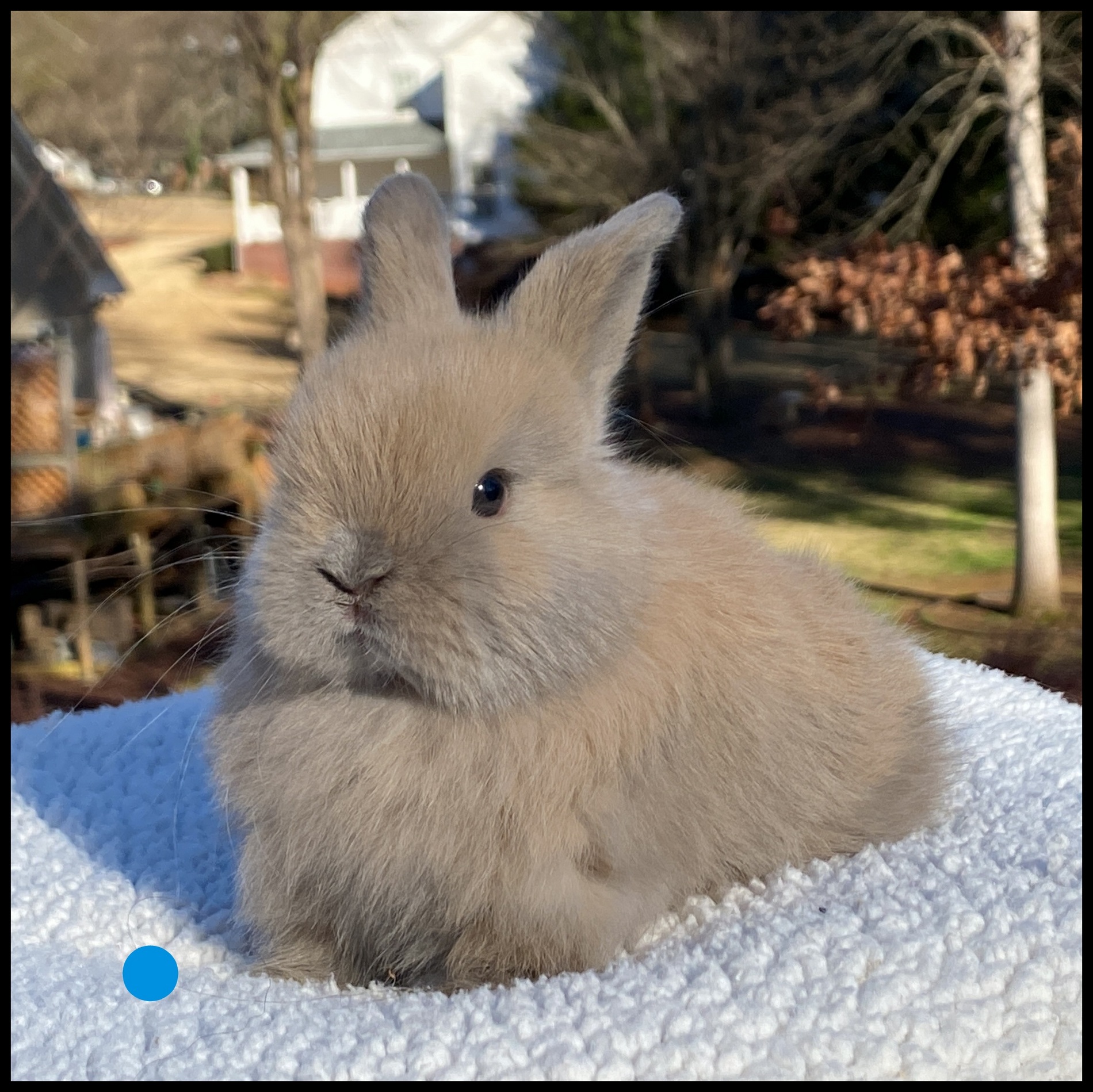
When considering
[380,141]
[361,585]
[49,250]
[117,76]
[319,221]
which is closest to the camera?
[361,585]

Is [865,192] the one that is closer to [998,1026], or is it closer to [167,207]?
[167,207]

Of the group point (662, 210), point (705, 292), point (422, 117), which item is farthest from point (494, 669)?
point (422, 117)

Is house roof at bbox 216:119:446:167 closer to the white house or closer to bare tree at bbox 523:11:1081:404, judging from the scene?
the white house

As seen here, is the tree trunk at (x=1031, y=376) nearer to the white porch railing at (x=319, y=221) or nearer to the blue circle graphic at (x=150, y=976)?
the blue circle graphic at (x=150, y=976)

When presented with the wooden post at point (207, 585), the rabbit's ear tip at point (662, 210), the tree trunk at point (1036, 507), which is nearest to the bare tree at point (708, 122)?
the tree trunk at point (1036, 507)

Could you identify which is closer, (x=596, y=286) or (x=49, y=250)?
(x=596, y=286)

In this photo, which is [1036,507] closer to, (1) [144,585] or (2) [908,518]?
(2) [908,518]

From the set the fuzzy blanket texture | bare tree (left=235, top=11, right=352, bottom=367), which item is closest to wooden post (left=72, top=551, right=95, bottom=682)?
bare tree (left=235, top=11, right=352, bottom=367)
